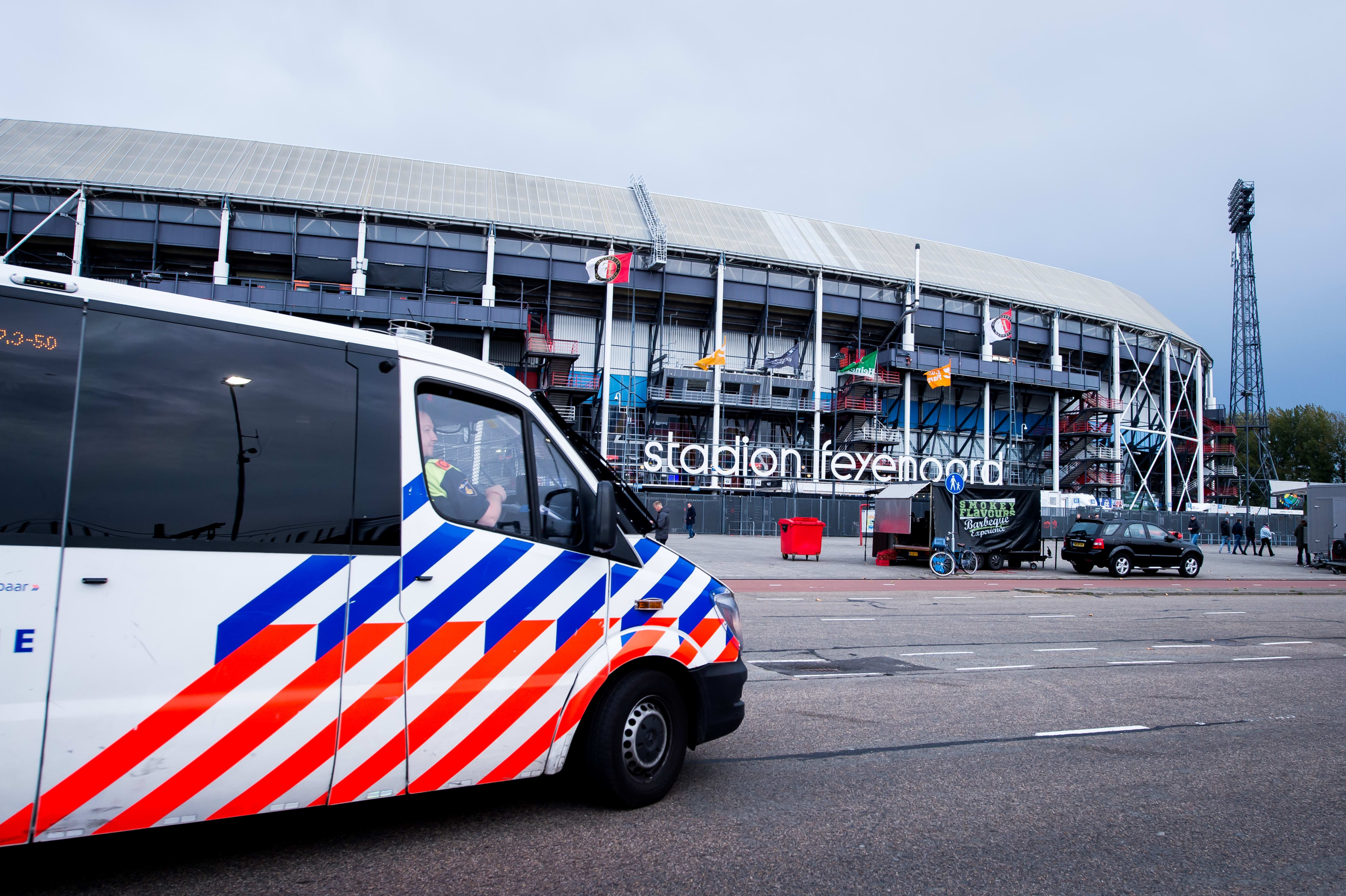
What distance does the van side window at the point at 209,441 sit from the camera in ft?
10.2

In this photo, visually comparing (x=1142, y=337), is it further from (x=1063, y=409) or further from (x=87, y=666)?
(x=87, y=666)

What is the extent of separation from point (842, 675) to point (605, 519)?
196 inches

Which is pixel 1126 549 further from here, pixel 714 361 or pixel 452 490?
pixel 714 361

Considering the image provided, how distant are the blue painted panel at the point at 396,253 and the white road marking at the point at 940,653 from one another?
1568 inches

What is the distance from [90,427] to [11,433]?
229 millimetres

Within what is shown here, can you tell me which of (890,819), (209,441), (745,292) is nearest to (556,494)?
(209,441)

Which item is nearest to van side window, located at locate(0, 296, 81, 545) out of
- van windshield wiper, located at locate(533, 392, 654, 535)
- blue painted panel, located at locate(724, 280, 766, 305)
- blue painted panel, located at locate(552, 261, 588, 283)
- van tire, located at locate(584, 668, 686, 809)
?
van windshield wiper, located at locate(533, 392, 654, 535)

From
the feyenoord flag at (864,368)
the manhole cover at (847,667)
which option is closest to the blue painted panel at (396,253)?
the feyenoord flag at (864,368)

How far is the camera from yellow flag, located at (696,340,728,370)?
157 ft

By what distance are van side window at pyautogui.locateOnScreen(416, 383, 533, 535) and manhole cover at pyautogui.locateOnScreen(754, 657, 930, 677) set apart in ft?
16.3

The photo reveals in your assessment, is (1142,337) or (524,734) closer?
(524,734)

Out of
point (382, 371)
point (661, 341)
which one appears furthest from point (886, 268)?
point (382, 371)

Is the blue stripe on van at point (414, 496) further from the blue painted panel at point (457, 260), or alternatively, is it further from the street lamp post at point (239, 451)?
the blue painted panel at point (457, 260)

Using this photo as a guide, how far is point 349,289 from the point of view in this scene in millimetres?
43656
